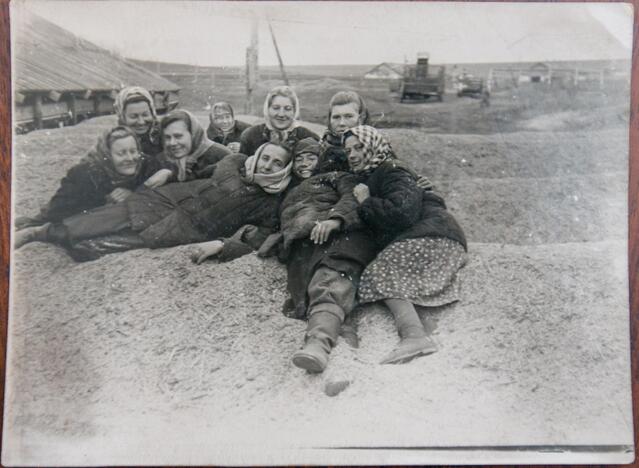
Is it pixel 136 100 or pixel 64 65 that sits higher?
pixel 64 65

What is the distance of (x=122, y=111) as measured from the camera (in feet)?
8.06

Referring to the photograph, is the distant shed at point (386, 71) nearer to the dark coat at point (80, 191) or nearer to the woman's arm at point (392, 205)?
the woman's arm at point (392, 205)

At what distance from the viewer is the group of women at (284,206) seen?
2334 millimetres

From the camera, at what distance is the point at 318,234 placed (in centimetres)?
234

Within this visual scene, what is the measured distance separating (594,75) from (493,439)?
158 centimetres

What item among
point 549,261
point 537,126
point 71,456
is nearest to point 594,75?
point 537,126

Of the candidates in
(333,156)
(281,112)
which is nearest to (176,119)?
(281,112)

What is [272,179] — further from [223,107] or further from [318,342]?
[318,342]

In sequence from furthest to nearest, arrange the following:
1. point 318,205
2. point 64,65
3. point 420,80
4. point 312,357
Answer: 1. point 420,80
2. point 64,65
3. point 318,205
4. point 312,357

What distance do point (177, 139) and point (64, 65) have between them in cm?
57

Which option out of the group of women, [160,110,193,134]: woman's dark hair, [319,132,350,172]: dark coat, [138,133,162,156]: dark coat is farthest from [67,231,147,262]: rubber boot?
[319,132,350,172]: dark coat

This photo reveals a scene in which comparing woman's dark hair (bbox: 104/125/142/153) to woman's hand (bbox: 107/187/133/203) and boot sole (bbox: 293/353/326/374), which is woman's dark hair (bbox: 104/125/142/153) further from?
boot sole (bbox: 293/353/326/374)

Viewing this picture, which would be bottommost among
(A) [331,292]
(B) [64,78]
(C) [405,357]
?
(C) [405,357]

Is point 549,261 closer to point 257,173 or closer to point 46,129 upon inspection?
point 257,173
